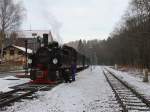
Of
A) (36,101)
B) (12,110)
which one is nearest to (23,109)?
(12,110)

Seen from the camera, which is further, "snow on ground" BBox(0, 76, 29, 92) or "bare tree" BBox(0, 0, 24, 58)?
"bare tree" BBox(0, 0, 24, 58)

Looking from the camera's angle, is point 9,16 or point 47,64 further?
point 9,16

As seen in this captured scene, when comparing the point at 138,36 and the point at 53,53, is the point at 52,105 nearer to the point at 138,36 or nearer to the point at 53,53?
the point at 53,53

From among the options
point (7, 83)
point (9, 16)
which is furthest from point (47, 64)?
point (9, 16)

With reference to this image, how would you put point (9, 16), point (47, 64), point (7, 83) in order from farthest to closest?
point (9, 16), point (47, 64), point (7, 83)

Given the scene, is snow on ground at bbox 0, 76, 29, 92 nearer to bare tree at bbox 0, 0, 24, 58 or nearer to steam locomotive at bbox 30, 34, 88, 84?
steam locomotive at bbox 30, 34, 88, 84

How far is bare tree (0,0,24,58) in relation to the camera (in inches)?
2288

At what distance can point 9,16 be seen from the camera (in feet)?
194

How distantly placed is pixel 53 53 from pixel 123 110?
1322 centimetres

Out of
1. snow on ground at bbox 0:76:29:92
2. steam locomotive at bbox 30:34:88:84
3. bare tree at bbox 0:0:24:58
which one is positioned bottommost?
snow on ground at bbox 0:76:29:92

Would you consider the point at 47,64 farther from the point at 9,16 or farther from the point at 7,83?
the point at 9,16

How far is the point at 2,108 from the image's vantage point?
37.3 feet

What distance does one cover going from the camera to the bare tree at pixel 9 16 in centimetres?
5812

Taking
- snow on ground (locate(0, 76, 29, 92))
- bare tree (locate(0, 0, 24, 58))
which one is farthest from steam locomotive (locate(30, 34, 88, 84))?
Answer: bare tree (locate(0, 0, 24, 58))
